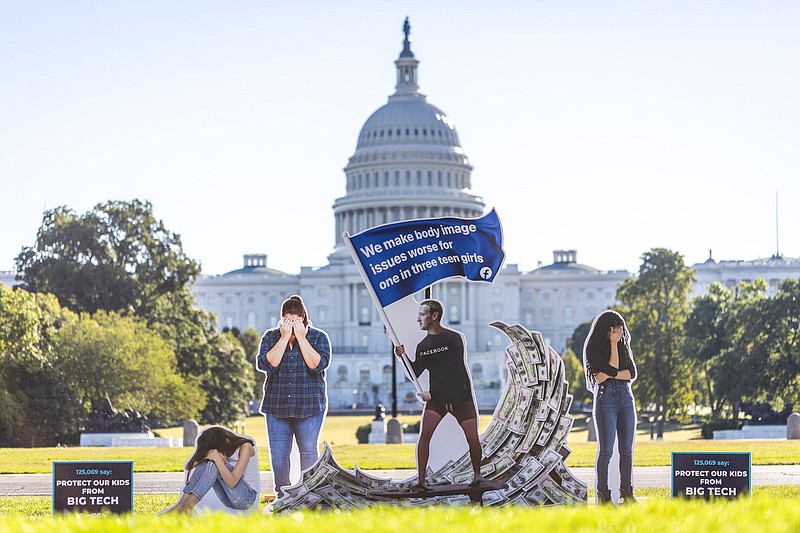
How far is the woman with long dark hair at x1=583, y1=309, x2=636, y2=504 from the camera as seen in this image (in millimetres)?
19844

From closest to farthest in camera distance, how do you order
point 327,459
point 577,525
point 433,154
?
1. point 577,525
2. point 327,459
3. point 433,154

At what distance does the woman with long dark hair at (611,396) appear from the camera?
781 inches

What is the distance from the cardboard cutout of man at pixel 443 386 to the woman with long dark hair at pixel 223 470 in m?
2.31

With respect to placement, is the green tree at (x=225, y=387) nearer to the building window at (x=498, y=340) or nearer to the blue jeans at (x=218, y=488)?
the blue jeans at (x=218, y=488)

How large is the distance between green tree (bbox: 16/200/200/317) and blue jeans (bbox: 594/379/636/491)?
55.5 m

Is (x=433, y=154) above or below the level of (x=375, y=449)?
above

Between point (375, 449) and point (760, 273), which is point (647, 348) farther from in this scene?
point (760, 273)

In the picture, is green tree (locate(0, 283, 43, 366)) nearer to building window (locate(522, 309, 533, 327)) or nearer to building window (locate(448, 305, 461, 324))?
building window (locate(448, 305, 461, 324))

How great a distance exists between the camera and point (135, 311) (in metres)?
74.8

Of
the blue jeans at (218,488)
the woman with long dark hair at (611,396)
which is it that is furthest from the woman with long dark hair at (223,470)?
the woman with long dark hair at (611,396)

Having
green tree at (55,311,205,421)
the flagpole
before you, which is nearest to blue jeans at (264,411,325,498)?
the flagpole

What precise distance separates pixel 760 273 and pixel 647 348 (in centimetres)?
11320

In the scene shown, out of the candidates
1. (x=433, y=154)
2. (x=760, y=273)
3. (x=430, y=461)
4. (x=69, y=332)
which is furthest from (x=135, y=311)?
(x=760, y=273)

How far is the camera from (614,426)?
782 inches
